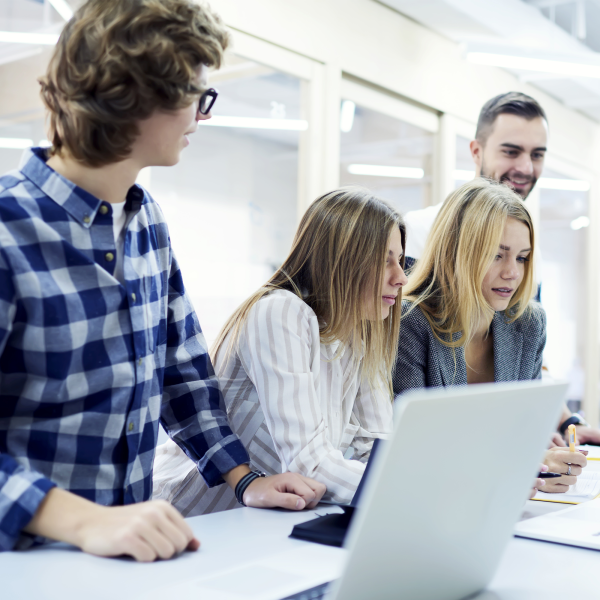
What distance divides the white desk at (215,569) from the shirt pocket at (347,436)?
1.57 ft

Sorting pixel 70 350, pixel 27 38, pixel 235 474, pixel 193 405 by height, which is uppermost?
pixel 27 38

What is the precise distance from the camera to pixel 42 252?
3.13 ft

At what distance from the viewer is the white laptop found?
583 mm

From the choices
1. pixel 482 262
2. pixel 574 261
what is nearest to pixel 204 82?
pixel 482 262

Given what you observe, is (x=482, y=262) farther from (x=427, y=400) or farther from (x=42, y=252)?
(x=427, y=400)

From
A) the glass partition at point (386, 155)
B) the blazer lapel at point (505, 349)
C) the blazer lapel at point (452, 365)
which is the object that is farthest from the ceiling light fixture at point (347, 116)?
the blazer lapel at point (452, 365)

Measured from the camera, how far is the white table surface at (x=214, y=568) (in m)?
0.74

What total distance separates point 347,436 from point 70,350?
0.71 meters

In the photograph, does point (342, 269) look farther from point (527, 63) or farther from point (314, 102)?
point (527, 63)

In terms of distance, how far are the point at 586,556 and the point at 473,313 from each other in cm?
99

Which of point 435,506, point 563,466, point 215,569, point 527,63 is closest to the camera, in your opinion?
point 435,506

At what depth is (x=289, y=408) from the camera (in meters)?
1.28

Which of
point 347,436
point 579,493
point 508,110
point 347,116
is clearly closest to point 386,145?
point 347,116

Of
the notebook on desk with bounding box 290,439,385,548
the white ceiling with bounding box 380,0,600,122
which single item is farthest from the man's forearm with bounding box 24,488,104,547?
the white ceiling with bounding box 380,0,600,122
